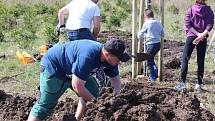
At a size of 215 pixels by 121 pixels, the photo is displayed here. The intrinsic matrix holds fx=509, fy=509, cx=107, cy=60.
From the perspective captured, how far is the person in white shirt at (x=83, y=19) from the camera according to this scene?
7535 millimetres

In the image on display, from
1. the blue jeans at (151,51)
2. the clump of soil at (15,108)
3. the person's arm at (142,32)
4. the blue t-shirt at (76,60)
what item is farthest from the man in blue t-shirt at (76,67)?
the blue jeans at (151,51)

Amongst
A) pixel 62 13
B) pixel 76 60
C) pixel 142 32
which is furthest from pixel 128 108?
pixel 142 32

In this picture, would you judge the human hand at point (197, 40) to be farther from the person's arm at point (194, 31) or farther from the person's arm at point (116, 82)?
the person's arm at point (116, 82)

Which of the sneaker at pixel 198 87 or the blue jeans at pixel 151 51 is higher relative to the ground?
the blue jeans at pixel 151 51

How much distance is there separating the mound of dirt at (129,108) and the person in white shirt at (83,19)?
0.95 metres

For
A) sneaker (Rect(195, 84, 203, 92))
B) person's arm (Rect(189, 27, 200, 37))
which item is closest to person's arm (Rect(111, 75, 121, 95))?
person's arm (Rect(189, 27, 200, 37))

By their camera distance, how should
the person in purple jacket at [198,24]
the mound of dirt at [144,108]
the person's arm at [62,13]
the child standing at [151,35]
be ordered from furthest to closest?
1. the child standing at [151,35]
2. the person in purple jacket at [198,24]
3. the person's arm at [62,13]
4. the mound of dirt at [144,108]

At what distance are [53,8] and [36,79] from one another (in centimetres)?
1360

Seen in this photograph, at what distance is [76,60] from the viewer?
508 centimetres

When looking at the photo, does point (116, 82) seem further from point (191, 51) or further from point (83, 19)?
point (191, 51)

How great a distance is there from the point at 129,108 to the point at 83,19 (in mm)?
1837

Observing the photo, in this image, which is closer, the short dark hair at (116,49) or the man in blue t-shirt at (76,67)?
the short dark hair at (116,49)

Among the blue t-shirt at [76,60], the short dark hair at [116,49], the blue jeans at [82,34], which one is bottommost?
the blue jeans at [82,34]

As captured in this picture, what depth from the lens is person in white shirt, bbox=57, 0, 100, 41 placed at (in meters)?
7.54
